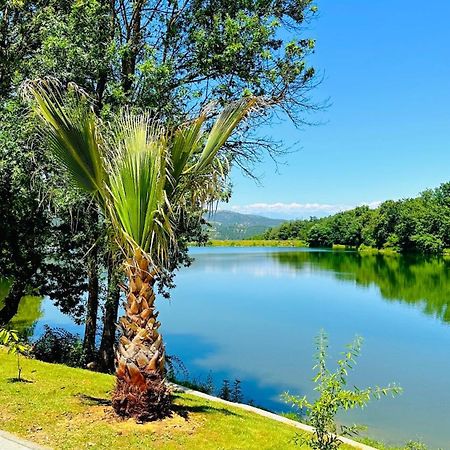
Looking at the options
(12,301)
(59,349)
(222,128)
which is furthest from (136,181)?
(12,301)

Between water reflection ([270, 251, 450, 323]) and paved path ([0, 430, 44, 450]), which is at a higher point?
paved path ([0, 430, 44, 450])

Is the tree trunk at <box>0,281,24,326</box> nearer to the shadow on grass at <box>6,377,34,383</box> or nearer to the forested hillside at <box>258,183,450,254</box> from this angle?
the shadow on grass at <box>6,377,34,383</box>

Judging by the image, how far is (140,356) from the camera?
17.7 feet

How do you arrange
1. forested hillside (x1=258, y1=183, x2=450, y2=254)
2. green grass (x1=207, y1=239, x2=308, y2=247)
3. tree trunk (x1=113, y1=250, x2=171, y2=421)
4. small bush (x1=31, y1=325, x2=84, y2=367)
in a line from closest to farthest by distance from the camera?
1. tree trunk (x1=113, y1=250, x2=171, y2=421)
2. small bush (x1=31, y1=325, x2=84, y2=367)
3. forested hillside (x1=258, y1=183, x2=450, y2=254)
4. green grass (x1=207, y1=239, x2=308, y2=247)

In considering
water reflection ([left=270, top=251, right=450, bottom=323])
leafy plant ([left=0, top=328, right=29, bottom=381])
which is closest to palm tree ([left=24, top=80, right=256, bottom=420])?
leafy plant ([left=0, top=328, right=29, bottom=381])

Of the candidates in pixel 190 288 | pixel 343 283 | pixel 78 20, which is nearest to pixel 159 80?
pixel 78 20

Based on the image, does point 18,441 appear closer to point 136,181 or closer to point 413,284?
point 136,181

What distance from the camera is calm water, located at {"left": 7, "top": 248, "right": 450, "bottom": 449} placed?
41.6 feet

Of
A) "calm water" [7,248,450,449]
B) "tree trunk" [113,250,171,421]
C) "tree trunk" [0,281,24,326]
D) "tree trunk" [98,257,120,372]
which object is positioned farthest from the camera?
"tree trunk" [0,281,24,326]

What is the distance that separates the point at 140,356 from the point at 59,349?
25.7 feet

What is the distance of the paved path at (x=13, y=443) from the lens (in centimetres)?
453

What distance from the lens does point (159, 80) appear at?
383 inches

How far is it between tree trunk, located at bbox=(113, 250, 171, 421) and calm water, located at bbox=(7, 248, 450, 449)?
7.20 metres

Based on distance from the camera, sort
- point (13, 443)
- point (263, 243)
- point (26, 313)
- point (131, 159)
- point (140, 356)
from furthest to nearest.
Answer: point (263, 243) < point (26, 313) < point (140, 356) < point (131, 159) < point (13, 443)
